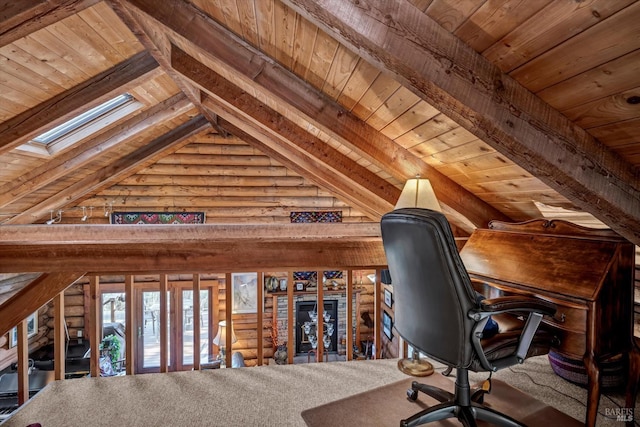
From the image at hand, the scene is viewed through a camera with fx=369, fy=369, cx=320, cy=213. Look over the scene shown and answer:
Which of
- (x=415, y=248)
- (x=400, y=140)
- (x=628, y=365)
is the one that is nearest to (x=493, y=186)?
(x=400, y=140)

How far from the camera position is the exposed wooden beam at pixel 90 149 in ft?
13.3

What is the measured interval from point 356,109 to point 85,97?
2316 millimetres

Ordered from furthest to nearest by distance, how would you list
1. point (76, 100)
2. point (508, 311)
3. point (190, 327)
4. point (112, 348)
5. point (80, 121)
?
point (190, 327), point (112, 348), point (80, 121), point (76, 100), point (508, 311)

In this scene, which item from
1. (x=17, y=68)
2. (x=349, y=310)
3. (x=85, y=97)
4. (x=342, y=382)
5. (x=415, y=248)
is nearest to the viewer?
(x=415, y=248)

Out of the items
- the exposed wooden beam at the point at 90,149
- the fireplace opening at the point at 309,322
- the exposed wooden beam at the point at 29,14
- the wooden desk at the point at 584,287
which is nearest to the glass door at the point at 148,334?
the fireplace opening at the point at 309,322

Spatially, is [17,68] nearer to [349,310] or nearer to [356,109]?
[356,109]

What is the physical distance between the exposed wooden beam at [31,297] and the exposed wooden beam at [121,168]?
13.6 feet

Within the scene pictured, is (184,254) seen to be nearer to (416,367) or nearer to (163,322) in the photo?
(163,322)

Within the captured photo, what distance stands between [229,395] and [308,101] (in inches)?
70.6

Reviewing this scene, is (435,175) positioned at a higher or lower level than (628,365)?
higher

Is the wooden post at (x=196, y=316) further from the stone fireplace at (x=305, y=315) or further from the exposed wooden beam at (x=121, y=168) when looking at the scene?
the stone fireplace at (x=305, y=315)

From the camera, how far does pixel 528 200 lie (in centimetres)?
247

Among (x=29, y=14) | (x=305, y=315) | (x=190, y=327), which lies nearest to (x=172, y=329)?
(x=190, y=327)

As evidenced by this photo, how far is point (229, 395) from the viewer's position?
1856mm
